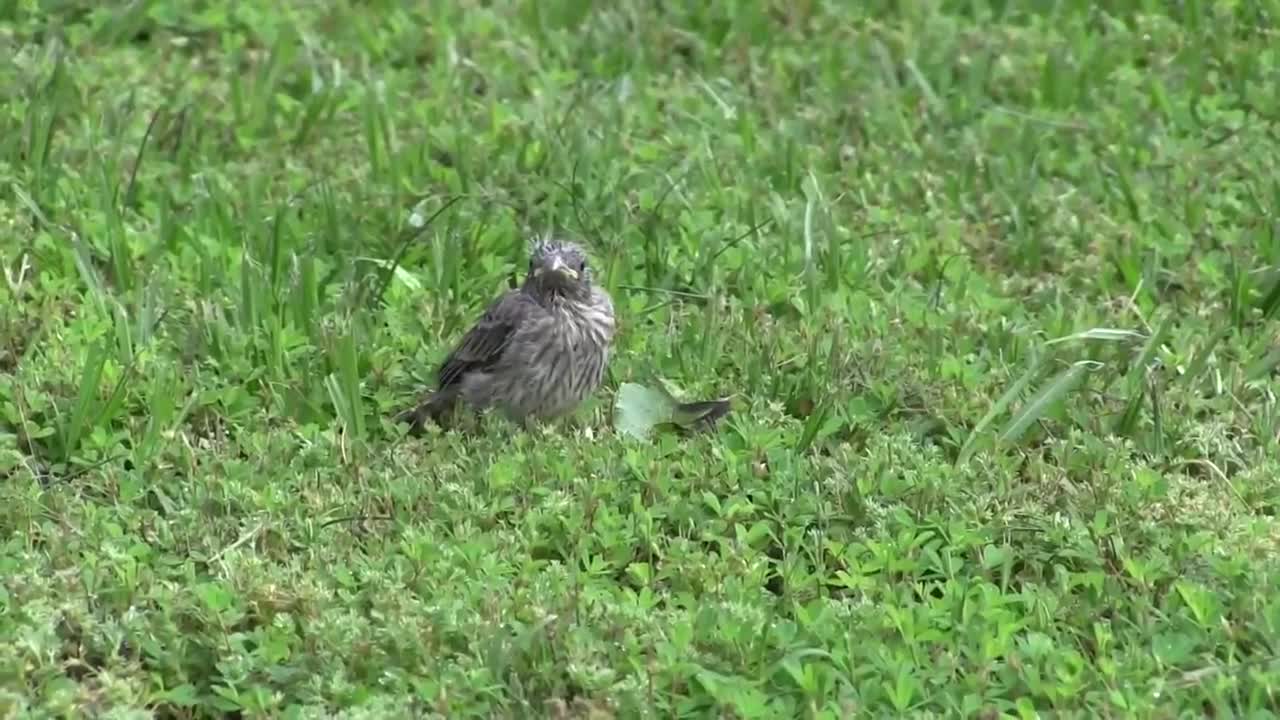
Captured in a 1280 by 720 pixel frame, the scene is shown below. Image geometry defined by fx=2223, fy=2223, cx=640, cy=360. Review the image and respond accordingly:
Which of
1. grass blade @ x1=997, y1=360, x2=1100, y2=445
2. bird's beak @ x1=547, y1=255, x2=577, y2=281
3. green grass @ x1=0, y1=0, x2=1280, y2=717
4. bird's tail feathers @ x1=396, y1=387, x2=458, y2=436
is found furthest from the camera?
bird's beak @ x1=547, y1=255, x2=577, y2=281

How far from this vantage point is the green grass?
5172 millimetres

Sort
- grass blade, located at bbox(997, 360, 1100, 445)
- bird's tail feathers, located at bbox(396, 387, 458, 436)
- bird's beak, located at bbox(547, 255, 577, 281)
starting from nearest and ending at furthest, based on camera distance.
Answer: grass blade, located at bbox(997, 360, 1100, 445), bird's tail feathers, located at bbox(396, 387, 458, 436), bird's beak, located at bbox(547, 255, 577, 281)

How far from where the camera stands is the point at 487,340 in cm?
675

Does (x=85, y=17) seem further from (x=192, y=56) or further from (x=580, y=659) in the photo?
(x=580, y=659)

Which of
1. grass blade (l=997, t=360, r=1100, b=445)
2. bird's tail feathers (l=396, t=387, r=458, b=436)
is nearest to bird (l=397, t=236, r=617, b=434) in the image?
bird's tail feathers (l=396, t=387, r=458, b=436)

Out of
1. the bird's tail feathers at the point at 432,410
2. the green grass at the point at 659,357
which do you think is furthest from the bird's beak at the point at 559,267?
the bird's tail feathers at the point at 432,410

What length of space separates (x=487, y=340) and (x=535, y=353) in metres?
0.16

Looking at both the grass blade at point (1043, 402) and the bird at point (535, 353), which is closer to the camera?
the grass blade at point (1043, 402)

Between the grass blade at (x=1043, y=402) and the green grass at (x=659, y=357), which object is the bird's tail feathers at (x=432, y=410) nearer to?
the green grass at (x=659, y=357)

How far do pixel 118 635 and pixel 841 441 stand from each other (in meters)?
2.25

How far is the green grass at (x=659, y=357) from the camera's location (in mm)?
5172

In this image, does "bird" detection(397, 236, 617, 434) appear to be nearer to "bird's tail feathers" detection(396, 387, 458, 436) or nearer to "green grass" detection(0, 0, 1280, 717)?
"bird's tail feathers" detection(396, 387, 458, 436)

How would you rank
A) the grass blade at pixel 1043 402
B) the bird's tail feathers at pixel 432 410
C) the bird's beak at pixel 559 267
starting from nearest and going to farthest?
1. the grass blade at pixel 1043 402
2. the bird's tail feathers at pixel 432 410
3. the bird's beak at pixel 559 267

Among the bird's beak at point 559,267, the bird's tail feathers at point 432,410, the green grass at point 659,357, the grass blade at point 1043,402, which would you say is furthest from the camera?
the bird's beak at point 559,267
